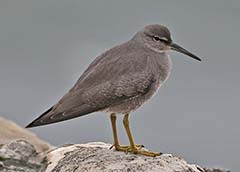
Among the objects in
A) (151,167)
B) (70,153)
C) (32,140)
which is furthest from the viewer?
(32,140)

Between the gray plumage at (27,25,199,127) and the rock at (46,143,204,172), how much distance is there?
0.54 metres

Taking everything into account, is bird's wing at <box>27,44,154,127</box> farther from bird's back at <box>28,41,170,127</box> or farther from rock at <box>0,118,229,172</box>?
rock at <box>0,118,229,172</box>

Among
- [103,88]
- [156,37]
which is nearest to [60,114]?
[103,88]

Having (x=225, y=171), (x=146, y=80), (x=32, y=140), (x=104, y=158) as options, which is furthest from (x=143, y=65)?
(x=32, y=140)

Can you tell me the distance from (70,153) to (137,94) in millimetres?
1194

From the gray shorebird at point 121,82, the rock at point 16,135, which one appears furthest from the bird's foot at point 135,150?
the rock at point 16,135

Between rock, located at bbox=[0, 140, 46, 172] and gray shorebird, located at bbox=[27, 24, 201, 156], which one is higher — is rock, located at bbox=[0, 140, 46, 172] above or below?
below

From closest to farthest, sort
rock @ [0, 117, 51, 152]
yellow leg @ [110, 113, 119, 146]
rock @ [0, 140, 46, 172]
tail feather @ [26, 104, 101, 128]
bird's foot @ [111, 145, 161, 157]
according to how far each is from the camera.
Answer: tail feather @ [26, 104, 101, 128], bird's foot @ [111, 145, 161, 157], yellow leg @ [110, 113, 119, 146], rock @ [0, 140, 46, 172], rock @ [0, 117, 51, 152]

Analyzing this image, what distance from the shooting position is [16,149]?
10875 mm

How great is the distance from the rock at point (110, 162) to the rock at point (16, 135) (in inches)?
102

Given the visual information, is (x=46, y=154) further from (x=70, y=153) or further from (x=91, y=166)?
(x=91, y=166)

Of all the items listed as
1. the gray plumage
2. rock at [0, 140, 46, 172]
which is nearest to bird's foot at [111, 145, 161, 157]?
the gray plumage

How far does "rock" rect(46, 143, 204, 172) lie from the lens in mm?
9312

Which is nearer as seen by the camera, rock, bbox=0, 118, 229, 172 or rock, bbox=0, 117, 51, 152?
rock, bbox=0, 118, 229, 172
